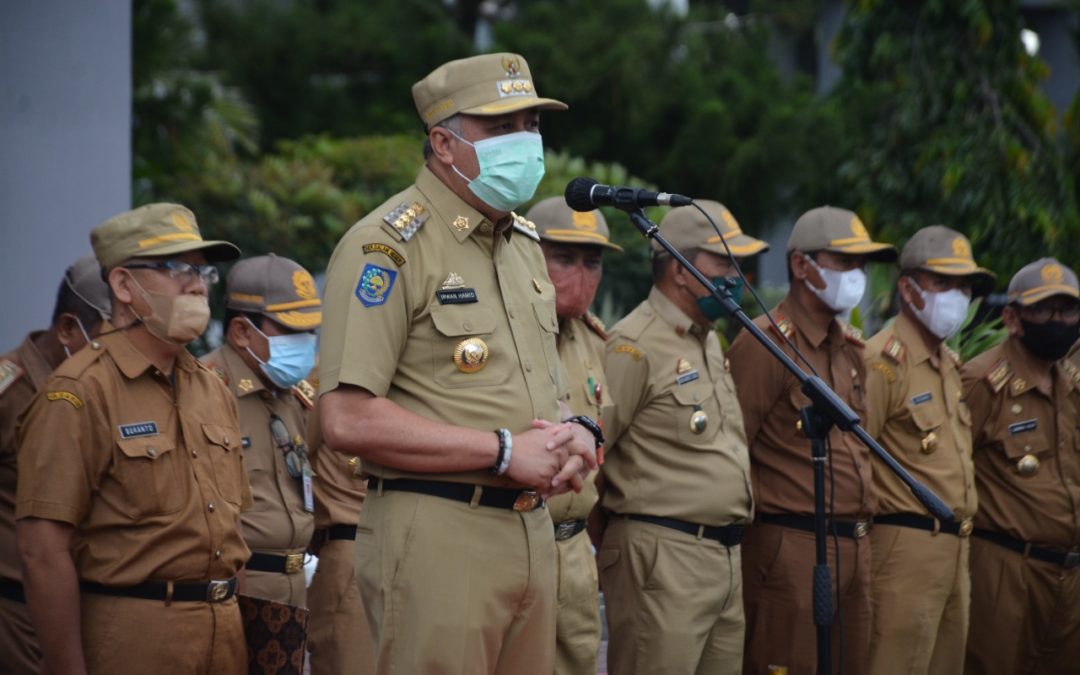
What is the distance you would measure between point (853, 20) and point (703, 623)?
800 cm

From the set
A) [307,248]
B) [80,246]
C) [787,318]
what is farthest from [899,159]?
[80,246]

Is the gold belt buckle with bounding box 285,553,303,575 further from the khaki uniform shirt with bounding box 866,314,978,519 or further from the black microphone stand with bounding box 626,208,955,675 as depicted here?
the khaki uniform shirt with bounding box 866,314,978,519

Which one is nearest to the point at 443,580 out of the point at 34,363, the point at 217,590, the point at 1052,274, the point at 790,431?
the point at 217,590

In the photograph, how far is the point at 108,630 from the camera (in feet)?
14.1

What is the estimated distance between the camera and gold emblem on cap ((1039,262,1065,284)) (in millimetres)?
7574

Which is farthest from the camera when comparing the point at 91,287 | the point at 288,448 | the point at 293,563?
the point at 288,448

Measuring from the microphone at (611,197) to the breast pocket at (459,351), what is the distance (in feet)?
2.31

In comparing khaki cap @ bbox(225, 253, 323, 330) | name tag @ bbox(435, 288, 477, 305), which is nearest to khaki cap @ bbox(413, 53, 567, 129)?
name tag @ bbox(435, 288, 477, 305)

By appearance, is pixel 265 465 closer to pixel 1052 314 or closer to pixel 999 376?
pixel 999 376

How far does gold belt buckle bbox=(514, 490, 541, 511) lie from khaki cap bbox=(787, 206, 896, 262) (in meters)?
3.17

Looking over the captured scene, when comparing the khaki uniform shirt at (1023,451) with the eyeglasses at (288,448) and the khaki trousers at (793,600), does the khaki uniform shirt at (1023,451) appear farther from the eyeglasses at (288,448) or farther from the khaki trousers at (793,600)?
the eyeglasses at (288,448)

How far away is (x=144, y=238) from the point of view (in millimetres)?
4605

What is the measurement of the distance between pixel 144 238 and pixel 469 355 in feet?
4.24

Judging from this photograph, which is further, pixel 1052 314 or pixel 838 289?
pixel 1052 314
